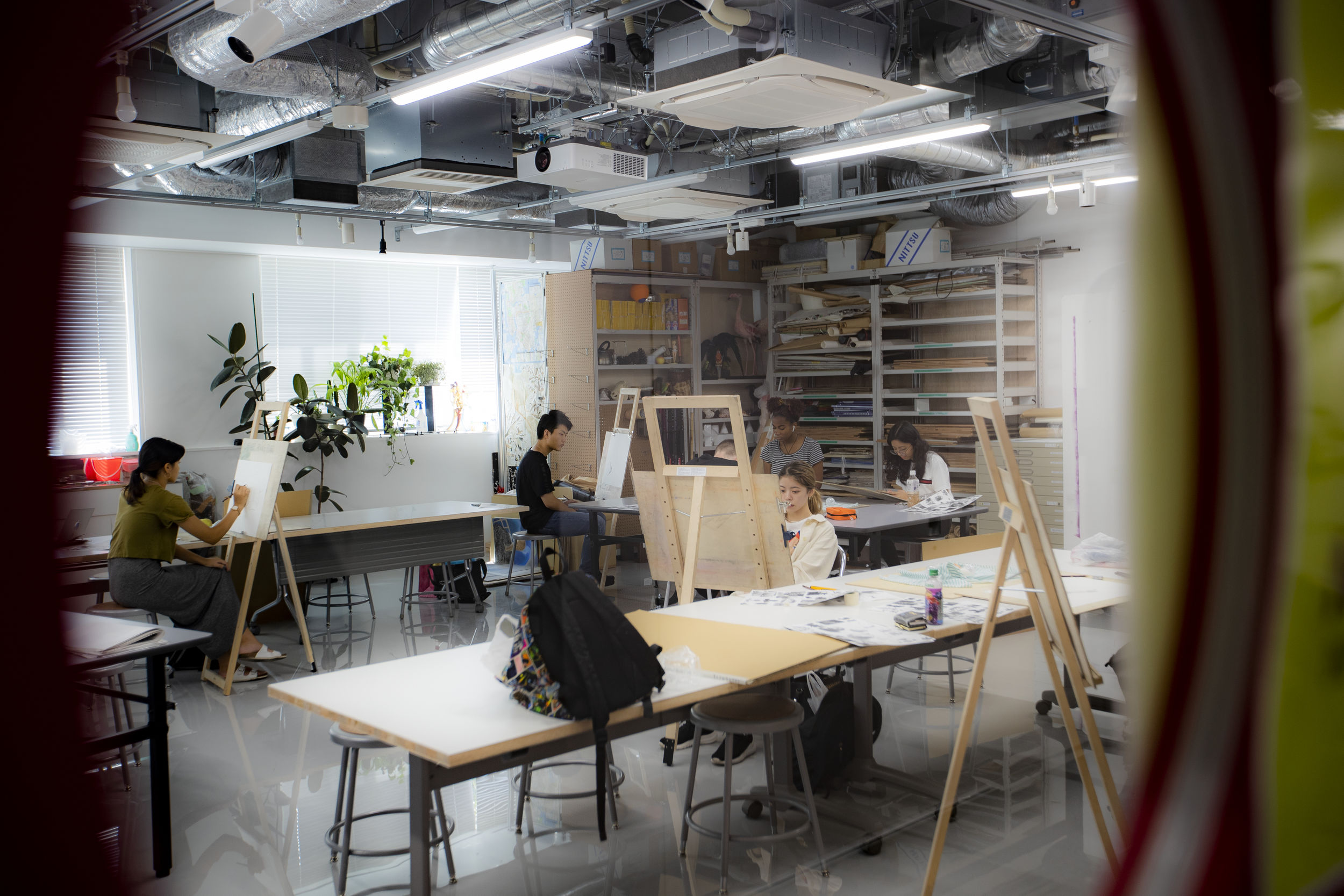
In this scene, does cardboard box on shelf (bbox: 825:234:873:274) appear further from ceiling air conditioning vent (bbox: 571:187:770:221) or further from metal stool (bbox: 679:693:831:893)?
metal stool (bbox: 679:693:831:893)

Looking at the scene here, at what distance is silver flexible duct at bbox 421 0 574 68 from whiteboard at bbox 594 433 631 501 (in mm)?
3420

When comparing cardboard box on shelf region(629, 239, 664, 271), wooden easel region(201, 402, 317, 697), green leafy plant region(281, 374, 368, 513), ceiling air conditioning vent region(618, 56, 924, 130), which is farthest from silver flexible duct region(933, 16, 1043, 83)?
green leafy plant region(281, 374, 368, 513)

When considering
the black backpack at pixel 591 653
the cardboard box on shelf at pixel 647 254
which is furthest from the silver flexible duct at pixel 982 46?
the cardboard box on shelf at pixel 647 254

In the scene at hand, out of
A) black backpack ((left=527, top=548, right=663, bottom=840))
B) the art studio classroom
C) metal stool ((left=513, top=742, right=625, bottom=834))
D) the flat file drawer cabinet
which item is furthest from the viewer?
the flat file drawer cabinet

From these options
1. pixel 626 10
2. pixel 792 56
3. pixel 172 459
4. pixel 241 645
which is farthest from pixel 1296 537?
pixel 241 645

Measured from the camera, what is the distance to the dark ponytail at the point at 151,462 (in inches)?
178

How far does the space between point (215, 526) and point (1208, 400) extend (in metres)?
5.15

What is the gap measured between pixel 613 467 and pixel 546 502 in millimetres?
964

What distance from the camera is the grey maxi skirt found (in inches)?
184

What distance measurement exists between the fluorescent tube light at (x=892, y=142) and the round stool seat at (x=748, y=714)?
3.34 meters

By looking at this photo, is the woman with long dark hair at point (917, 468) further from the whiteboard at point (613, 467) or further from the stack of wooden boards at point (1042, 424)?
the whiteboard at point (613, 467)

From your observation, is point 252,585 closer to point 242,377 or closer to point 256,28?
point 242,377

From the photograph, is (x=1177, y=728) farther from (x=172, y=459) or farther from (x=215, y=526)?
(x=215, y=526)

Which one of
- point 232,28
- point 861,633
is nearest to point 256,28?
point 232,28
